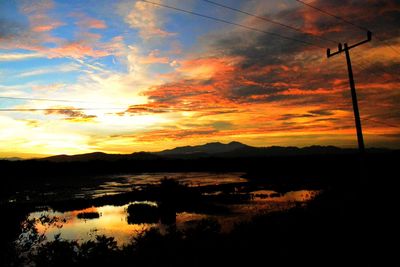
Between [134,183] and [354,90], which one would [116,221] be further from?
A: [134,183]

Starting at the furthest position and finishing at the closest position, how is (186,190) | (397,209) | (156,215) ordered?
(186,190), (156,215), (397,209)

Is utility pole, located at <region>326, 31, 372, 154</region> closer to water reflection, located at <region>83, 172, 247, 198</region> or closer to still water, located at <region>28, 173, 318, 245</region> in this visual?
still water, located at <region>28, 173, 318, 245</region>

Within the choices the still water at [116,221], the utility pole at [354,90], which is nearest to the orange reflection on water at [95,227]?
the still water at [116,221]

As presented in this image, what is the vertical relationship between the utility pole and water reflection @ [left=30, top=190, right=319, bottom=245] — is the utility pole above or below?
above

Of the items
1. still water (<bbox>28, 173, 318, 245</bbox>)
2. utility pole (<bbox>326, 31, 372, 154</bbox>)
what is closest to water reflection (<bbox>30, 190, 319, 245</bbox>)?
still water (<bbox>28, 173, 318, 245</bbox>)

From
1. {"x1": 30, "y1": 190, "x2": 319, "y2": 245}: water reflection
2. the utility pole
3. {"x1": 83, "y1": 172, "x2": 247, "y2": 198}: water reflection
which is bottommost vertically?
{"x1": 30, "y1": 190, "x2": 319, "y2": 245}: water reflection

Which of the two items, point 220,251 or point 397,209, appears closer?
point 220,251

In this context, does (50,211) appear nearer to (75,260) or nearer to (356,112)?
(75,260)

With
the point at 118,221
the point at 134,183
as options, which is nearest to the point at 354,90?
the point at 118,221

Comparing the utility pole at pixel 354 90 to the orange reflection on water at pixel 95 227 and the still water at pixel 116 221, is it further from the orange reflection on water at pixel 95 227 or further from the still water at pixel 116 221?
the orange reflection on water at pixel 95 227

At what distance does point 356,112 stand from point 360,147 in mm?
2825

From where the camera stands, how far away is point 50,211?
38.4 meters

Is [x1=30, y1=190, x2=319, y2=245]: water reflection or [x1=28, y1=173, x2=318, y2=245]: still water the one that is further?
[x1=28, y1=173, x2=318, y2=245]: still water

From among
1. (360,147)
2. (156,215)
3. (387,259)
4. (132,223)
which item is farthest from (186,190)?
(387,259)
